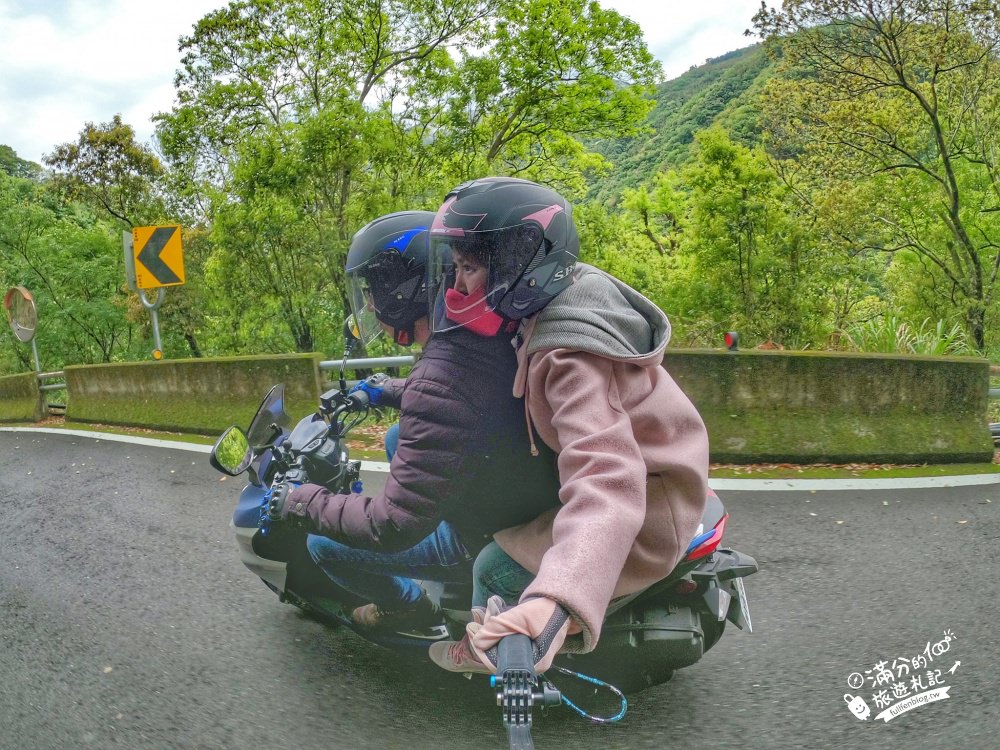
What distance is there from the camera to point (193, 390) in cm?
A: 909

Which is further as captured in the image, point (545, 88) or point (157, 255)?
point (545, 88)

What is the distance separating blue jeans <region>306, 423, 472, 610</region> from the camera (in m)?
2.70

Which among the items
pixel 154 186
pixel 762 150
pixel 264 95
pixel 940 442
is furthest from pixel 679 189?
pixel 940 442

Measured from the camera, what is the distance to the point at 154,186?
2772cm

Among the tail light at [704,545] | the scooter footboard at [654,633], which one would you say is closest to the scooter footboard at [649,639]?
the scooter footboard at [654,633]

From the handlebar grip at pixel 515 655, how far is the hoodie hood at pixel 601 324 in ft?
2.50

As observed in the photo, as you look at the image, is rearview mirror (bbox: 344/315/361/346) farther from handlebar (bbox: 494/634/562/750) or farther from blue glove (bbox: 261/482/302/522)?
handlebar (bbox: 494/634/562/750)

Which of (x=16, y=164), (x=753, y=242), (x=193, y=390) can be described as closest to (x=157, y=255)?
(x=193, y=390)

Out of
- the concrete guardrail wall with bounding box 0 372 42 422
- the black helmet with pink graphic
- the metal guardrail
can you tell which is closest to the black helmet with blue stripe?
the black helmet with pink graphic

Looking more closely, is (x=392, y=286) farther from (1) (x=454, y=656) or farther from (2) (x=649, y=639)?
(2) (x=649, y=639)

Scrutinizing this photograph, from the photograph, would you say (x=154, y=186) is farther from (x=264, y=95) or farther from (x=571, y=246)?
(x=571, y=246)

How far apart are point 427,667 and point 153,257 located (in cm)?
956

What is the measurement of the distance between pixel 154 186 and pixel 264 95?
12.7 meters

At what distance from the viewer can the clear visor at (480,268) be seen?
2.24 m
